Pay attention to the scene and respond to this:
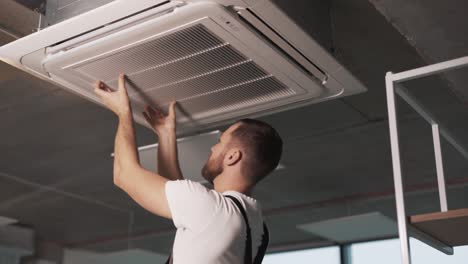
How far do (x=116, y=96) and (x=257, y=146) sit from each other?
371 mm

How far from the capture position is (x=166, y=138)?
176 cm

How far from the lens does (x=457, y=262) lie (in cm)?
510

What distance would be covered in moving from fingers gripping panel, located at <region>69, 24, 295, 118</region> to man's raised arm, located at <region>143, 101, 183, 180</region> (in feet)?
0.15

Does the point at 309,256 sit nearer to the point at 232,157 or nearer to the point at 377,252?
the point at 377,252

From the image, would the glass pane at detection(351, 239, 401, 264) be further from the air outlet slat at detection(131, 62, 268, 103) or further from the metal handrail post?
the air outlet slat at detection(131, 62, 268, 103)

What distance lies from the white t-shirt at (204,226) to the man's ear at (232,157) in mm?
163

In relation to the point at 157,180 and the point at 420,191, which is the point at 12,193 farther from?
the point at 157,180

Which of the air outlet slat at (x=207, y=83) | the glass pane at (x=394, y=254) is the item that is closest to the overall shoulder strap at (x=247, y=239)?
the air outlet slat at (x=207, y=83)

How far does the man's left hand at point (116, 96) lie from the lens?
61.9 inches

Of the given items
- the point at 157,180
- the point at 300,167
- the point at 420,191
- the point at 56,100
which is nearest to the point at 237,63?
the point at 157,180

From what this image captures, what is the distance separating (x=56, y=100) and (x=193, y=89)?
68.5 inches

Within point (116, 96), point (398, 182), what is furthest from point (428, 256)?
point (116, 96)

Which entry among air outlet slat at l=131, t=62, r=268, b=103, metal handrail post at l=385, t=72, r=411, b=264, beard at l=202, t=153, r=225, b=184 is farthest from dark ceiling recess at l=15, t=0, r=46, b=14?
metal handrail post at l=385, t=72, r=411, b=264

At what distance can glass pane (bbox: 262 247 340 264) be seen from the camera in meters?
6.01
